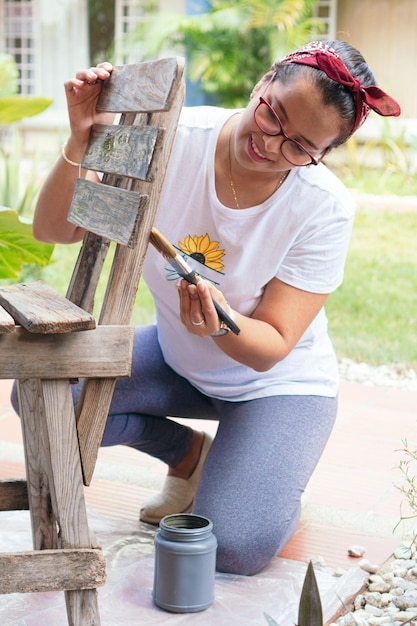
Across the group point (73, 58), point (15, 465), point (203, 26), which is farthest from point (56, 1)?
point (15, 465)

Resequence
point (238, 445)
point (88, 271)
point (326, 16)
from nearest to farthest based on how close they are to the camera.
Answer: point (88, 271) → point (238, 445) → point (326, 16)

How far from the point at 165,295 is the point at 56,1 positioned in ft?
40.1

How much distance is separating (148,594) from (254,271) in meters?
0.85

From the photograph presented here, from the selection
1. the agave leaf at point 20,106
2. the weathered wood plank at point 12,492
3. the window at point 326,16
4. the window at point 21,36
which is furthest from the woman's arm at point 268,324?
the window at point 21,36

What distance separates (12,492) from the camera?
2312 millimetres

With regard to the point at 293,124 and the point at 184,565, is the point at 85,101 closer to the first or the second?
the point at 293,124

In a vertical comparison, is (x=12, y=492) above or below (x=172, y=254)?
below

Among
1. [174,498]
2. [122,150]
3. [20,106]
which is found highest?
[122,150]

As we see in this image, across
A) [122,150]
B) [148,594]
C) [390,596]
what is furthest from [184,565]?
[122,150]

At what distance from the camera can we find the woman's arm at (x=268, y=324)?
7.02ft

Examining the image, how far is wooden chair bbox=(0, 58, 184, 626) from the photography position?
1.85 m

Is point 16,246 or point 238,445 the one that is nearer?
point 238,445

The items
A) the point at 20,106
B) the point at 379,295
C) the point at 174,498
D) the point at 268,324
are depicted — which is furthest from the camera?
the point at 379,295

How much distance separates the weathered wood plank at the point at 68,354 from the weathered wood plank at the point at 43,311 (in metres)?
0.04
